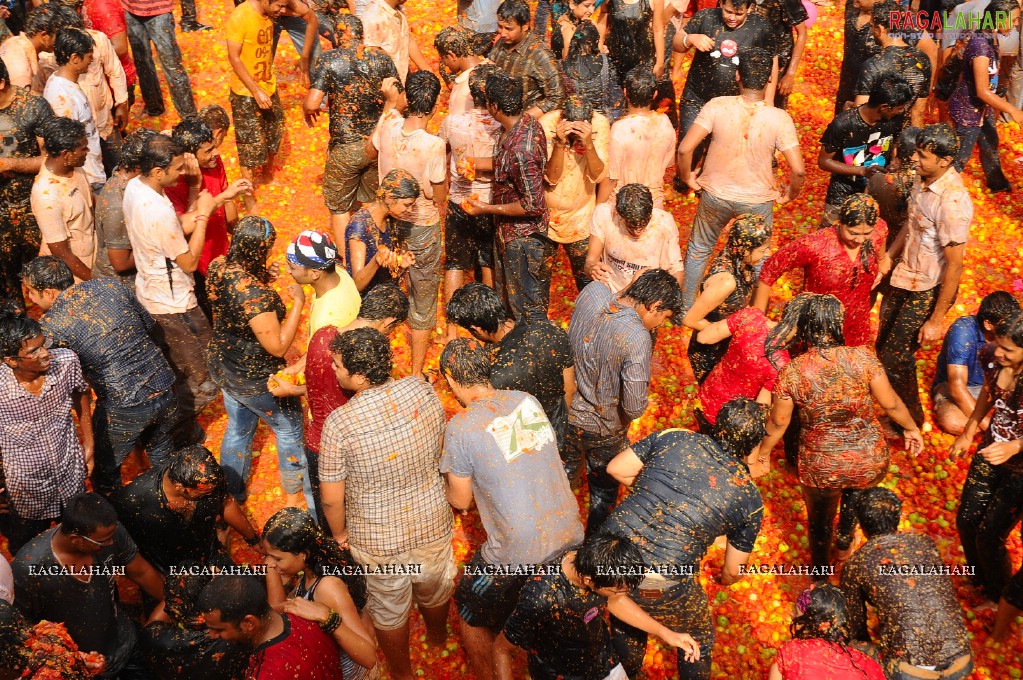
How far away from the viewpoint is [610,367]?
233 inches

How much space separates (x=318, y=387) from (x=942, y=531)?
5.02 m

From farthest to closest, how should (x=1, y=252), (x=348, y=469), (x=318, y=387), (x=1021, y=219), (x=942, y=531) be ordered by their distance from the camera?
(x=1021, y=219), (x=1, y=252), (x=942, y=531), (x=318, y=387), (x=348, y=469)

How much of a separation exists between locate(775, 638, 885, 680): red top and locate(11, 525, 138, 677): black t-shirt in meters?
3.82

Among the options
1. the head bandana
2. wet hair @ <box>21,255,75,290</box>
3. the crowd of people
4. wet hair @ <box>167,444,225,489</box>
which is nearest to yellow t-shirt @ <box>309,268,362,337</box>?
the crowd of people

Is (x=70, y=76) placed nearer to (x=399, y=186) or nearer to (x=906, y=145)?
(x=399, y=186)

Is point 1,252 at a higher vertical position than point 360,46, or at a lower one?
lower

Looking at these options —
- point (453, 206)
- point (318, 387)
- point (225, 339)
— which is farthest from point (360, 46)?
point (318, 387)

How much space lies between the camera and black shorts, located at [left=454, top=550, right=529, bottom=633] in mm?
5207

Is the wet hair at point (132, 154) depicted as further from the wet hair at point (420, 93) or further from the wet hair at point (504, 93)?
the wet hair at point (504, 93)

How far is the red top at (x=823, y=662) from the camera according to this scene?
438 centimetres

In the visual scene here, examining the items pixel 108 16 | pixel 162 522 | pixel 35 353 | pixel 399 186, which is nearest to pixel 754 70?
pixel 399 186

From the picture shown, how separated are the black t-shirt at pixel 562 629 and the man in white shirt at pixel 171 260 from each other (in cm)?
386

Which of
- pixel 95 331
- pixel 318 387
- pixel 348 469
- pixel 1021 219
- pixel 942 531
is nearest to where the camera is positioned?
pixel 348 469

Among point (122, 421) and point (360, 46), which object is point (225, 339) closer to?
point (122, 421)
